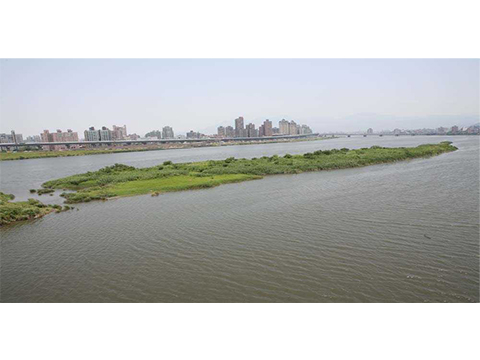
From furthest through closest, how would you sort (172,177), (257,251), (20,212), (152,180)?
(172,177) < (152,180) < (20,212) < (257,251)

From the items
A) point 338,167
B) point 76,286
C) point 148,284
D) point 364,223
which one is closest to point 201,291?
point 148,284

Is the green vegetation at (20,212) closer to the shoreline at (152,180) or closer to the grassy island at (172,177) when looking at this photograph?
the shoreline at (152,180)

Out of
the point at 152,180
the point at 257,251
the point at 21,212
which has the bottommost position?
the point at 257,251

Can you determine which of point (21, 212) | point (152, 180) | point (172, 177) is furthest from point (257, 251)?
point (172, 177)

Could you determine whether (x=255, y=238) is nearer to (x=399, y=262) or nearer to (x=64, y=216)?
(x=399, y=262)

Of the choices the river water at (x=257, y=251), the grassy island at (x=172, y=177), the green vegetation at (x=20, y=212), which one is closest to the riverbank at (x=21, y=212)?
the green vegetation at (x=20, y=212)

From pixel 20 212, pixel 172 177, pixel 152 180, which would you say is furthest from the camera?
pixel 172 177

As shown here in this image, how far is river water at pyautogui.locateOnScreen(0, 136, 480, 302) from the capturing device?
9766 millimetres

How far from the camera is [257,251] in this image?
1274cm

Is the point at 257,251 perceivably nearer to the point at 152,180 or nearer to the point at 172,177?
the point at 152,180

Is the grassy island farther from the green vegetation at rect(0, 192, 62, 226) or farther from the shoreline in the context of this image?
the green vegetation at rect(0, 192, 62, 226)

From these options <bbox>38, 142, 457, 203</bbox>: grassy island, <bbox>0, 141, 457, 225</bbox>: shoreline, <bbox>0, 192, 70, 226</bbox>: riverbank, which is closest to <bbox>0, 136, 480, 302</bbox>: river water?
<bbox>0, 192, 70, 226</bbox>: riverbank

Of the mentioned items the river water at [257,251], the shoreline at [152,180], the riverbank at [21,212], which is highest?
the shoreline at [152,180]

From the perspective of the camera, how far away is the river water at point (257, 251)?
32.0 ft
